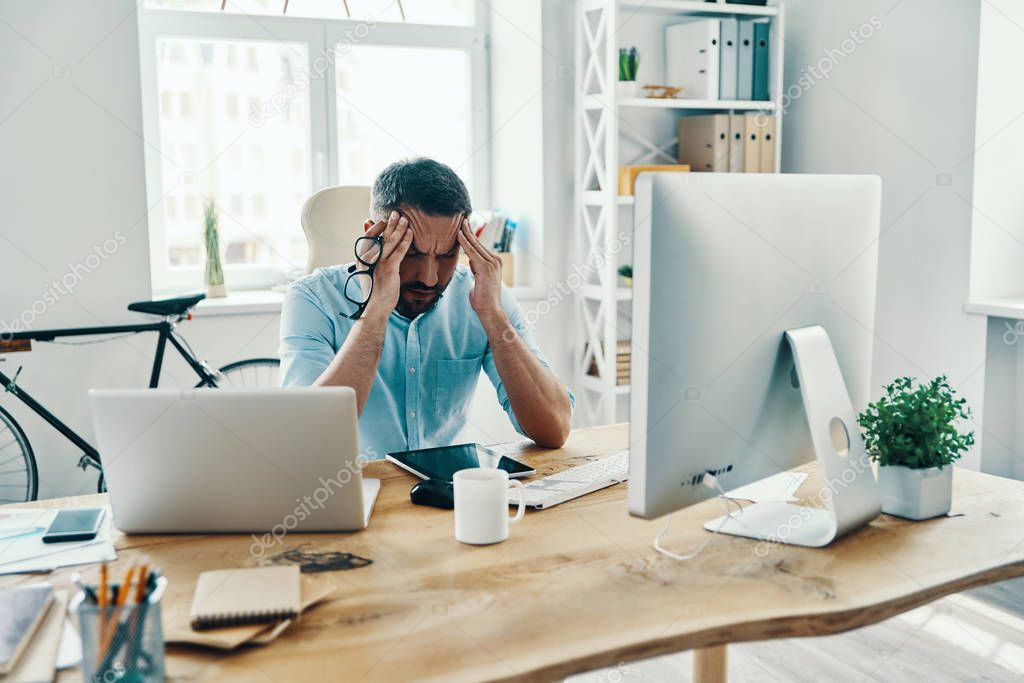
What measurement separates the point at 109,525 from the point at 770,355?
93 centimetres

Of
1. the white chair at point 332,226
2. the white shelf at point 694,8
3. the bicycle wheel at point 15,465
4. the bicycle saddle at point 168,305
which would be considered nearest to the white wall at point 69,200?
the bicycle wheel at point 15,465

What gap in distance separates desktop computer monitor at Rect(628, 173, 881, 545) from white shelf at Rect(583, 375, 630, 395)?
2.12 m

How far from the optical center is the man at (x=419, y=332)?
1.81 metres

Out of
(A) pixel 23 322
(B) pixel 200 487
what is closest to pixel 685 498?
(B) pixel 200 487

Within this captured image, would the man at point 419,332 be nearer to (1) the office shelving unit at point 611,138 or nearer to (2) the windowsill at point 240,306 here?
(2) the windowsill at point 240,306

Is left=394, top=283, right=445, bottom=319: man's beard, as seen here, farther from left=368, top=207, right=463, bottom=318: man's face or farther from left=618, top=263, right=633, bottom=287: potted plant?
left=618, top=263, right=633, bottom=287: potted plant

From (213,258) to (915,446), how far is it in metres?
2.62

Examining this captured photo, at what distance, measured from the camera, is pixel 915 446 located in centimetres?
134

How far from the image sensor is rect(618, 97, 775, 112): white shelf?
3.42 metres

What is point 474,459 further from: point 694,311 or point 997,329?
point 997,329

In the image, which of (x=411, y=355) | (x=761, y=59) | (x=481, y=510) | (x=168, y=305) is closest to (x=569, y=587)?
(x=481, y=510)

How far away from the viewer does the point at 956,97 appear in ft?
10.3

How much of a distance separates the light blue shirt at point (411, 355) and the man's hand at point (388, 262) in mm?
114

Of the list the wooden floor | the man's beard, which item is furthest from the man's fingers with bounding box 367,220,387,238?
Result: the wooden floor
